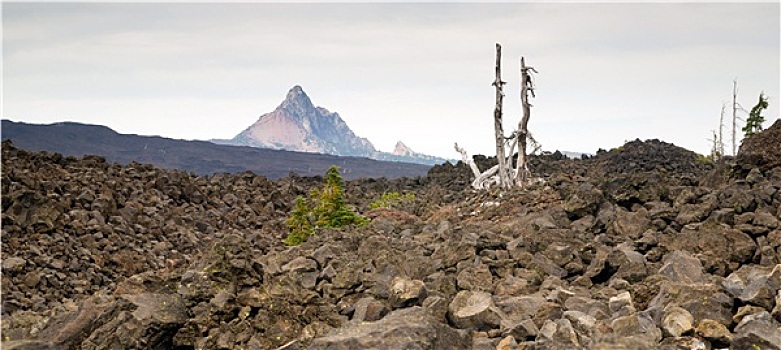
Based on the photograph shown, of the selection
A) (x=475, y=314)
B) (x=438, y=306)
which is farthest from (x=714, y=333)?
(x=438, y=306)

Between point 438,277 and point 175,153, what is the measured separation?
370ft

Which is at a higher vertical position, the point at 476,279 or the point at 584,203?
the point at 584,203

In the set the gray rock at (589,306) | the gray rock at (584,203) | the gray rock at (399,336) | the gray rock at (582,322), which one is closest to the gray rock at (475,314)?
the gray rock at (399,336)

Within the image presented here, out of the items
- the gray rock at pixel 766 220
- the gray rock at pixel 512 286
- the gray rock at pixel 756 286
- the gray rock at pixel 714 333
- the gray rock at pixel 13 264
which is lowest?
the gray rock at pixel 13 264

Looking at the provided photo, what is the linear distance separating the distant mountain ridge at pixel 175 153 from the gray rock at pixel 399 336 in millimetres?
97004

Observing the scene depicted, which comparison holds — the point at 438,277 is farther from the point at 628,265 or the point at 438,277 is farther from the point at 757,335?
the point at 757,335

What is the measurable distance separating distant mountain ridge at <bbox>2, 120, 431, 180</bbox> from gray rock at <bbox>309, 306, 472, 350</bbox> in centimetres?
9700

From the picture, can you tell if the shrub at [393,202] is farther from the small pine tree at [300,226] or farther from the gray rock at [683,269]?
the gray rock at [683,269]

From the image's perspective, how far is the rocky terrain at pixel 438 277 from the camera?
18.9 feet

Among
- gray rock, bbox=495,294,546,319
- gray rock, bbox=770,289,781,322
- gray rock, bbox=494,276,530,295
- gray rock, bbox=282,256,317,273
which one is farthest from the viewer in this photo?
gray rock, bbox=282,256,317,273

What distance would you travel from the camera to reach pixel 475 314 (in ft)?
20.0

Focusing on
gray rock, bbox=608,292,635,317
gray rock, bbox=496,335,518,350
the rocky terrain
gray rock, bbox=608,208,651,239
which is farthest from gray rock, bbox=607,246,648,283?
gray rock, bbox=496,335,518,350

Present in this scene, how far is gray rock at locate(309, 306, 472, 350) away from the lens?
5191 mm

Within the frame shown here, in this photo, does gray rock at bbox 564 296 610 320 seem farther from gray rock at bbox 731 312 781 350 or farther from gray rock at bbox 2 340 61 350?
→ gray rock at bbox 2 340 61 350
